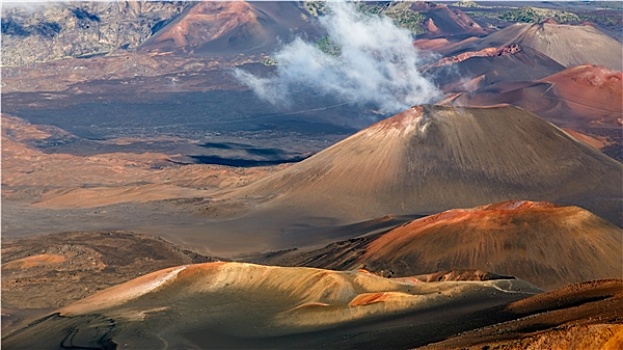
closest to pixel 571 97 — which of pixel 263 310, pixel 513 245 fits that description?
pixel 513 245

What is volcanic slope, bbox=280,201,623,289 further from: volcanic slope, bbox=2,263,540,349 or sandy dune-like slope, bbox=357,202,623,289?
volcanic slope, bbox=2,263,540,349

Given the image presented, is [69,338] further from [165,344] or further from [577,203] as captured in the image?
[577,203]

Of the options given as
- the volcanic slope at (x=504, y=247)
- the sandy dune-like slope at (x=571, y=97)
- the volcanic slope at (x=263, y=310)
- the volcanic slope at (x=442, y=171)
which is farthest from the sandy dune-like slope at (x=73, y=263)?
the sandy dune-like slope at (x=571, y=97)

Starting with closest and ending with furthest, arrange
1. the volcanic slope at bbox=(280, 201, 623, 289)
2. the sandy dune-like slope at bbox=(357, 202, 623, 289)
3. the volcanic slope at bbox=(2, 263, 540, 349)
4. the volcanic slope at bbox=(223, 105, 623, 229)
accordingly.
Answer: the volcanic slope at bbox=(2, 263, 540, 349), the sandy dune-like slope at bbox=(357, 202, 623, 289), the volcanic slope at bbox=(280, 201, 623, 289), the volcanic slope at bbox=(223, 105, 623, 229)

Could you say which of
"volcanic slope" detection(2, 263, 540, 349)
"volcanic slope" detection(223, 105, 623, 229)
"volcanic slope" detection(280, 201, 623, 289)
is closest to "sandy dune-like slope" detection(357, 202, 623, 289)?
"volcanic slope" detection(280, 201, 623, 289)

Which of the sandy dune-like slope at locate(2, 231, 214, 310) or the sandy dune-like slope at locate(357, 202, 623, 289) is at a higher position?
the sandy dune-like slope at locate(357, 202, 623, 289)

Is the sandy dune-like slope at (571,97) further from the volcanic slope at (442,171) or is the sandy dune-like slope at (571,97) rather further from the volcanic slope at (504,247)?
the volcanic slope at (504,247)
